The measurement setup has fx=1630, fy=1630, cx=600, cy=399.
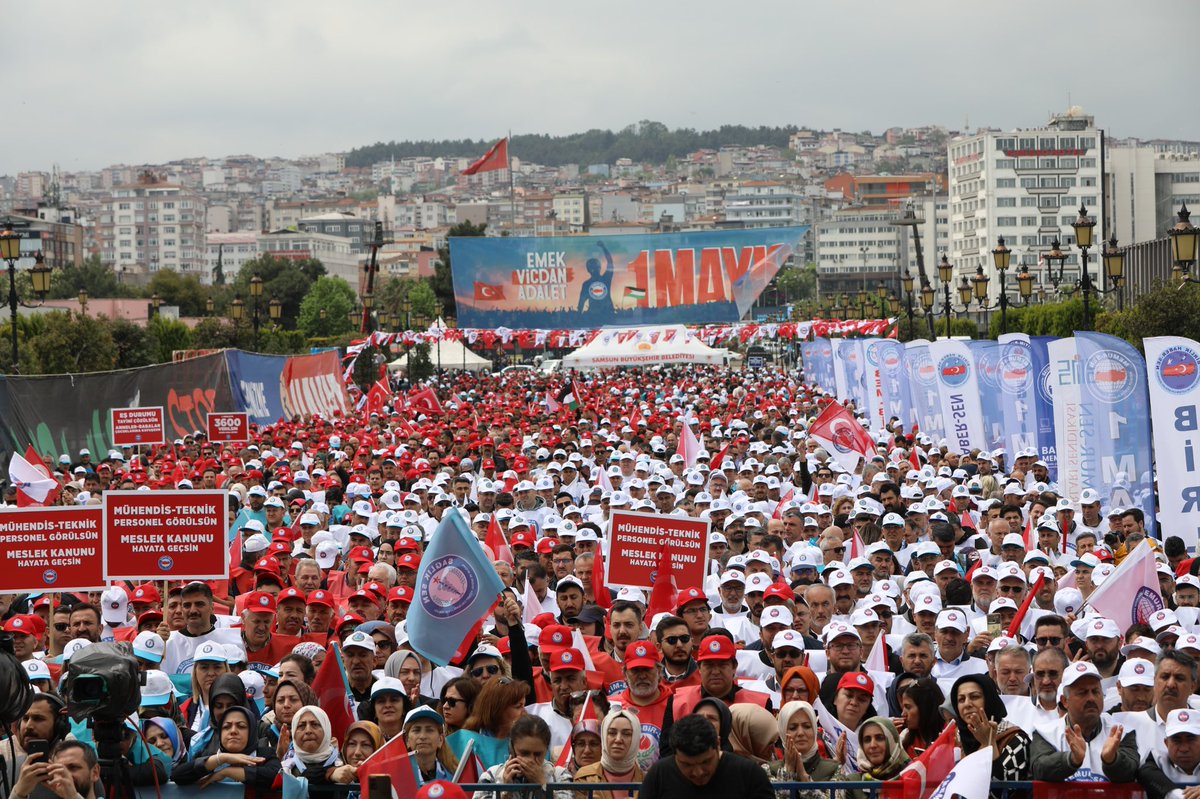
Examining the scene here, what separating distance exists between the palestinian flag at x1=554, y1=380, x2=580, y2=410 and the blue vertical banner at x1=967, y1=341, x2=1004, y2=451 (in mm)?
14476

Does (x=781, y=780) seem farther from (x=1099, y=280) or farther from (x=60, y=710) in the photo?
(x=1099, y=280)

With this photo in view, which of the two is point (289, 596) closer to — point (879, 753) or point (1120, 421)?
point (879, 753)

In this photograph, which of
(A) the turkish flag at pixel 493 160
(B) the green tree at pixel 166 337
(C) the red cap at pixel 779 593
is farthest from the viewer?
(A) the turkish flag at pixel 493 160

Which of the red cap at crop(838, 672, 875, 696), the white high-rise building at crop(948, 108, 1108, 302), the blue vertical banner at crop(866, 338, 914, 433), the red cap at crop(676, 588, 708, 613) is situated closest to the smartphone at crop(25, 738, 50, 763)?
the red cap at crop(838, 672, 875, 696)

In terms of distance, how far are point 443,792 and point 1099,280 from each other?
471ft

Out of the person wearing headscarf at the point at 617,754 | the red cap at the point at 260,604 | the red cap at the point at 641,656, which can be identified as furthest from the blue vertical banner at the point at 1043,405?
the person wearing headscarf at the point at 617,754

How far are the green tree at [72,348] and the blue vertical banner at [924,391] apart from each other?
21.9m

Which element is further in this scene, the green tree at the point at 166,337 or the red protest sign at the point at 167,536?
the green tree at the point at 166,337

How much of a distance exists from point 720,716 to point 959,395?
58.2 feet

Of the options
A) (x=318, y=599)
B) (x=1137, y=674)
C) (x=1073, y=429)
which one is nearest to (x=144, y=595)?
(x=318, y=599)

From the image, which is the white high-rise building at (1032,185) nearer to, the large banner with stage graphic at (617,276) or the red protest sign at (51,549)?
the large banner with stage graphic at (617,276)

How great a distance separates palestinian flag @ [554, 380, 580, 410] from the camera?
37.2m

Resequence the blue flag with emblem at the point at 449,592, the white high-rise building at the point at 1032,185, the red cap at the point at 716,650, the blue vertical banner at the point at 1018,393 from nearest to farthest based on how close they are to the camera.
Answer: the red cap at the point at 716,650, the blue flag with emblem at the point at 449,592, the blue vertical banner at the point at 1018,393, the white high-rise building at the point at 1032,185

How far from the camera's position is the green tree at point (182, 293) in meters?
126
